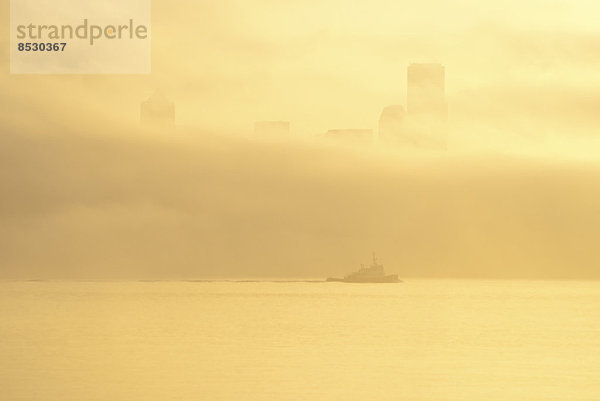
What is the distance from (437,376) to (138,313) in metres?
102

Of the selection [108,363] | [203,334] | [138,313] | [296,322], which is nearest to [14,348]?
[108,363]

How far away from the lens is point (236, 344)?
3871 inches

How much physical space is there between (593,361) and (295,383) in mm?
29288

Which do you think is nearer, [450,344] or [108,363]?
[108,363]

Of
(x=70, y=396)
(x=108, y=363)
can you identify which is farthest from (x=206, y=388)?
(x=108, y=363)

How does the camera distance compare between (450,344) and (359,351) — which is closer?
(359,351)

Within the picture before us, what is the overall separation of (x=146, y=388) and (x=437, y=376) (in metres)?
20.1

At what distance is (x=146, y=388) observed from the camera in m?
62.9

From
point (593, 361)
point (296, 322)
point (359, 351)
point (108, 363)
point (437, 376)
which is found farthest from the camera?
point (296, 322)

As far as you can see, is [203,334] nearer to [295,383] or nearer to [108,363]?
[108,363]

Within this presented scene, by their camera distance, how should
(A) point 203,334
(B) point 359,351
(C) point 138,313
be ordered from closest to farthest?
(B) point 359,351 < (A) point 203,334 < (C) point 138,313

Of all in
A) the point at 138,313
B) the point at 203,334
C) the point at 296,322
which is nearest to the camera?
the point at 203,334

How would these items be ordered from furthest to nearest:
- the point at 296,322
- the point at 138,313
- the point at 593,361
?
the point at 138,313 < the point at 296,322 < the point at 593,361

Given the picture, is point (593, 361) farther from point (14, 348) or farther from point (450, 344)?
point (14, 348)
